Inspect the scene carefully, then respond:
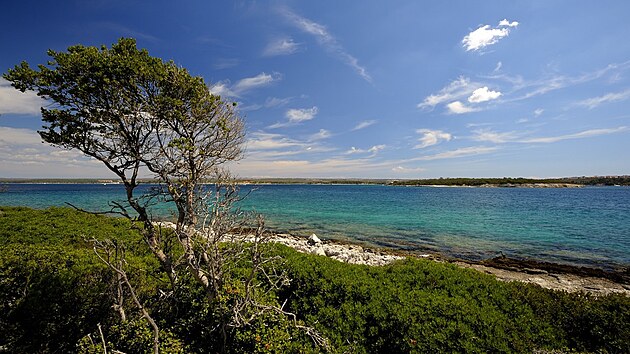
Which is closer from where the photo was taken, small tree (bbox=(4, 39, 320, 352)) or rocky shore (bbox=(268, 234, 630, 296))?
small tree (bbox=(4, 39, 320, 352))

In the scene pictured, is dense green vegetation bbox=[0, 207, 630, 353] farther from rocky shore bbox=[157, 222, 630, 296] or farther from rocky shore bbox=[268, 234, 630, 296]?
rocky shore bbox=[268, 234, 630, 296]

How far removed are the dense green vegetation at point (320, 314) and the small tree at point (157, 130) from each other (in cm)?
79

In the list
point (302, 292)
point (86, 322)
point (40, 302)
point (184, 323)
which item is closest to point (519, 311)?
point (302, 292)

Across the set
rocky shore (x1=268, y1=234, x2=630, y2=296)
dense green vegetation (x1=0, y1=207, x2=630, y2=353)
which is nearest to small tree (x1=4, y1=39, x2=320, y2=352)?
dense green vegetation (x1=0, y1=207, x2=630, y2=353)

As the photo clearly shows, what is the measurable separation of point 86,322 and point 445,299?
9283 millimetres

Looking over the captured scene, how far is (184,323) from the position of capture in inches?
257

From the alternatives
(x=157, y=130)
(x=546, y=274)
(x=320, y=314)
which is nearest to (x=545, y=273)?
(x=546, y=274)

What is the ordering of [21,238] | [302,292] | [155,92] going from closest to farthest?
[155,92] < [302,292] < [21,238]

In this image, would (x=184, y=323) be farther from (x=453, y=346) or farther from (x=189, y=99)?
(x=453, y=346)

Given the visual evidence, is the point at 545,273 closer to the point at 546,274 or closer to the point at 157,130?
the point at 546,274

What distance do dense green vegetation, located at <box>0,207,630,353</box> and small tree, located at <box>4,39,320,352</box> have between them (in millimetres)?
789

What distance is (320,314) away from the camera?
22.5ft

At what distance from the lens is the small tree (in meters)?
5.43

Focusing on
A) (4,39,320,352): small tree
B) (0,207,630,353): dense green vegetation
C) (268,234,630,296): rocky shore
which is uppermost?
(4,39,320,352): small tree
